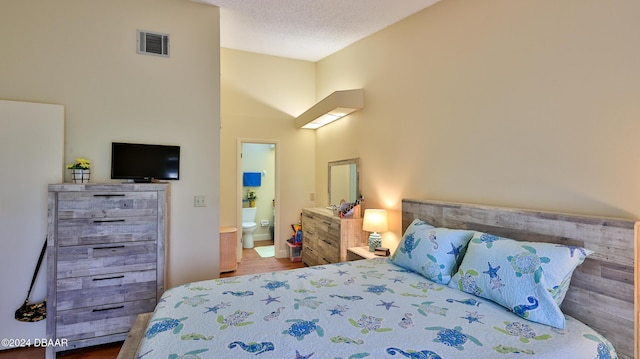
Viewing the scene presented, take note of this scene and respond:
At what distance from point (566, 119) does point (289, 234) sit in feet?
13.2

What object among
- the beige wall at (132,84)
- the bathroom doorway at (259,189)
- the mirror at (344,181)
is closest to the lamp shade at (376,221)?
the mirror at (344,181)

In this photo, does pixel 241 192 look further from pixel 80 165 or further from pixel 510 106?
pixel 510 106

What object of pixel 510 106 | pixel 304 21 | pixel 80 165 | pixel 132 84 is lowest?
pixel 80 165

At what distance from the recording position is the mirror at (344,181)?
3940mm

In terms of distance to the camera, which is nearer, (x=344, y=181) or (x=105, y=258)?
(x=105, y=258)

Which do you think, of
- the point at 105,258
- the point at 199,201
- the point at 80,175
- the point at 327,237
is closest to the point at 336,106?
the point at 327,237

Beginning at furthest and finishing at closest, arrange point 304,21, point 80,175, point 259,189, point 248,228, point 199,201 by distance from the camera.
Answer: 1. point 259,189
2. point 248,228
3. point 304,21
4. point 199,201
5. point 80,175

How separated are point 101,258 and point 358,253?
2282 mm

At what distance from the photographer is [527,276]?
156 centimetres

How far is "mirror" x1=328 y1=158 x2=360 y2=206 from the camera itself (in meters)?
3.94

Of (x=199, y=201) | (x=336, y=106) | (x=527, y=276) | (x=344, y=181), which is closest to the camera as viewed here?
(x=527, y=276)

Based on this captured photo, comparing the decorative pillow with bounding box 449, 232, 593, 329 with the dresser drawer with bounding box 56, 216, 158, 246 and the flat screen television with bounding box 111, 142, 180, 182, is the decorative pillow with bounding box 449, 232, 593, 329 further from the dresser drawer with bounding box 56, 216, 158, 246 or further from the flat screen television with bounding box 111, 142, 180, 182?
the flat screen television with bounding box 111, 142, 180, 182

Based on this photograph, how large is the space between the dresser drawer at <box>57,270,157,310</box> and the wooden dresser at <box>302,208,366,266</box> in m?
1.92

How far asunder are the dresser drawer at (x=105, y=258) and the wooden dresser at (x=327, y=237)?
1908 millimetres
